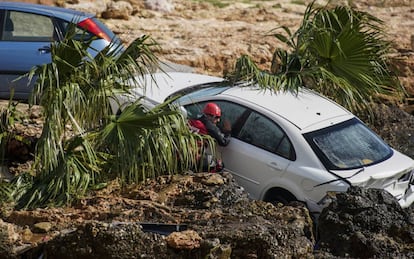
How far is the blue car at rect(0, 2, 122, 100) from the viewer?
12.5m

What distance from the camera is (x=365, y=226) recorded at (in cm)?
921

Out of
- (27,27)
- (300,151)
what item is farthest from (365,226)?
(27,27)

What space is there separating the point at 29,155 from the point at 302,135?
3199 mm

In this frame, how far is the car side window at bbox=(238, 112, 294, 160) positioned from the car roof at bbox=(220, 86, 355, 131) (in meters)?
0.15

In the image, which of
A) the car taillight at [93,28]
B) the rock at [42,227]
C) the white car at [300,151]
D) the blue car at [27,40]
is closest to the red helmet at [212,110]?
the white car at [300,151]

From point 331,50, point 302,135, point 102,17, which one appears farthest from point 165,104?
point 102,17


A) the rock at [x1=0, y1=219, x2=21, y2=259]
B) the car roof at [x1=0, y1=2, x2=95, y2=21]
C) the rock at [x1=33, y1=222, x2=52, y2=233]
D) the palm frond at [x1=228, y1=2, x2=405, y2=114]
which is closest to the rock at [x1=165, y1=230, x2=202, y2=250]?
the rock at [x1=33, y1=222, x2=52, y2=233]

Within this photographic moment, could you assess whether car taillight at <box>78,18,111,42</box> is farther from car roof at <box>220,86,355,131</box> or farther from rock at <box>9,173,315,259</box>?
rock at <box>9,173,315,259</box>

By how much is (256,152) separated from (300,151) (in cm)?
51

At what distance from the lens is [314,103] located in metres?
11.1

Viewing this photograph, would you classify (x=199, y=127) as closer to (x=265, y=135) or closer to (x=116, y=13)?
(x=265, y=135)

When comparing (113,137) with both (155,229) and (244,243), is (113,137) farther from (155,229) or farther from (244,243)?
(244,243)

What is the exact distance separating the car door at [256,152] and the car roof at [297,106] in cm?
20

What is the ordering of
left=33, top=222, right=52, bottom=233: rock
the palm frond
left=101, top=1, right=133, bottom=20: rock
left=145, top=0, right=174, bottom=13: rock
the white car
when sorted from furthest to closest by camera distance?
left=145, top=0, right=174, bottom=13: rock → left=101, top=1, right=133, bottom=20: rock → the palm frond → the white car → left=33, top=222, right=52, bottom=233: rock
